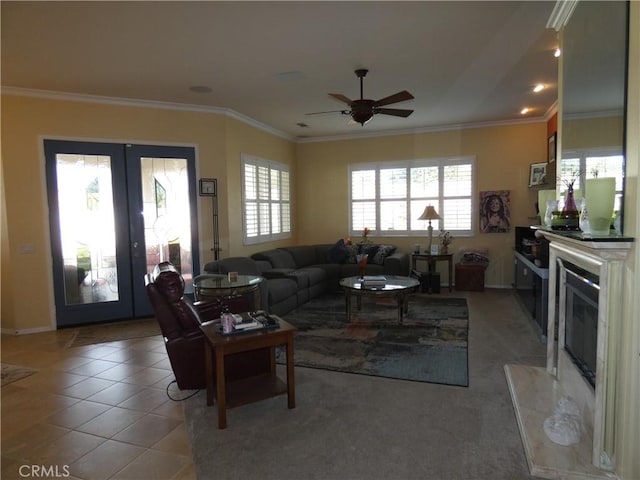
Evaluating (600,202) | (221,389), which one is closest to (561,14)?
(600,202)

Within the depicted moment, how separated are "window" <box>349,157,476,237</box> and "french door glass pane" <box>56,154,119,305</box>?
4.46 m

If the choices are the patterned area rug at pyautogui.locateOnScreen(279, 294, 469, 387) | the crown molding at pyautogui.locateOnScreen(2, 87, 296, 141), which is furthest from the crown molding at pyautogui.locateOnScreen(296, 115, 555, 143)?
the patterned area rug at pyautogui.locateOnScreen(279, 294, 469, 387)

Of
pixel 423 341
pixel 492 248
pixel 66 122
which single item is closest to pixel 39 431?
pixel 423 341

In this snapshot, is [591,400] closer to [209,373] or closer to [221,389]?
[221,389]

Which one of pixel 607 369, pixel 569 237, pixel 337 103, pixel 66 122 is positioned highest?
pixel 337 103

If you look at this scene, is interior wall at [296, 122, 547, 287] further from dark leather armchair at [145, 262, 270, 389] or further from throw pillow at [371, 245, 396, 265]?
dark leather armchair at [145, 262, 270, 389]

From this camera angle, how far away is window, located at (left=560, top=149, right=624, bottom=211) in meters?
2.15

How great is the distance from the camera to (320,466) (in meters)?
2.25

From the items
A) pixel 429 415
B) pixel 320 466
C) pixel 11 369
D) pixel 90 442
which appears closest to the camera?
pixel 320 466

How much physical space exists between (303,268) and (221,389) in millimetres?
4155

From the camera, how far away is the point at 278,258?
650 centimetres

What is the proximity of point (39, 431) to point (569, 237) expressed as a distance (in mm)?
3654

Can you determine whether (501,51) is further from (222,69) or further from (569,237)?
(222,69)

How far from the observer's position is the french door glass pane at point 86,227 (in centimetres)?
511
